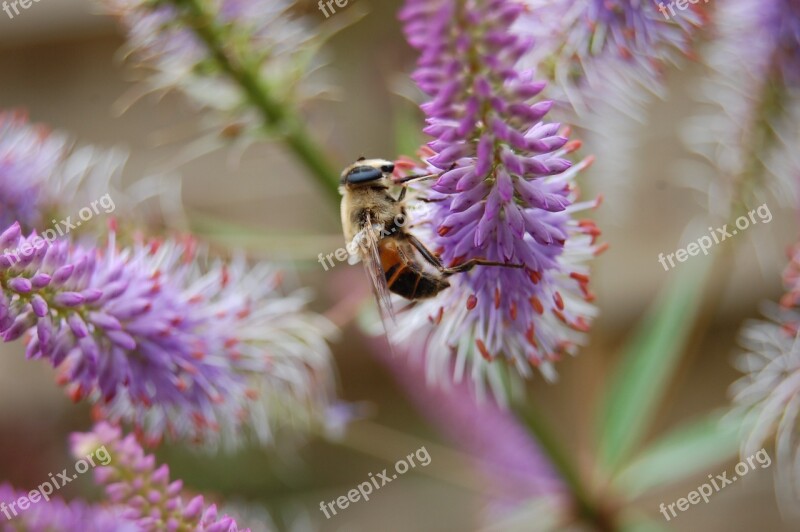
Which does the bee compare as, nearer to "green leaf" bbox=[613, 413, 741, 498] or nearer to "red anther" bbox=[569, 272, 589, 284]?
"red anther" bbox=[569, 272, 589, 284]

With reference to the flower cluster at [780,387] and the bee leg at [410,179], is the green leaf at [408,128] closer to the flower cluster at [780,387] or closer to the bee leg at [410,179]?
the bee leg at [410,179]

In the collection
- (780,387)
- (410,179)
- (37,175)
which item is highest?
(37,175)

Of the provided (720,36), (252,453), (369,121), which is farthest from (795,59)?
(369,121)

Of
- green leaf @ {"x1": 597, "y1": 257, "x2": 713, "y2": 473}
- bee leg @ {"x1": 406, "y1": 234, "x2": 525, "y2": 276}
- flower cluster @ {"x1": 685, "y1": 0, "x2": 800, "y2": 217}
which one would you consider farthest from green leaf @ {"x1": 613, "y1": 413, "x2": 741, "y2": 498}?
bee leg @ {"x1": 406, "y1": 234, "x2": 525, "y2": 276}

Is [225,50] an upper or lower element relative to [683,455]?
upper

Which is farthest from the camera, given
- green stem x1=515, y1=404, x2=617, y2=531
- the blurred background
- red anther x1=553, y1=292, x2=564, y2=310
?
the blurred background

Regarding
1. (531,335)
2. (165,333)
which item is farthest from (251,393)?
(531,335)

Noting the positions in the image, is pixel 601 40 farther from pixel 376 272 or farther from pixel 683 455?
pixel 683 455
